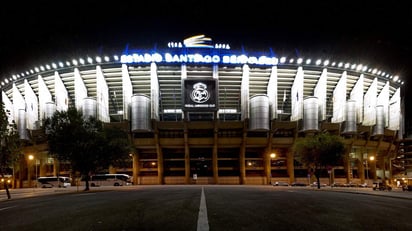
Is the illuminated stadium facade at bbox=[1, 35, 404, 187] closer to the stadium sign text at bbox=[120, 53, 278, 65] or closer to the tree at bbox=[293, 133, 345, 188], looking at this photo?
the stadium sign text at bbox=[120, 53, 278, 65]

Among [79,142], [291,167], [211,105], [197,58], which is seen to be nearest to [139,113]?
[211,105]

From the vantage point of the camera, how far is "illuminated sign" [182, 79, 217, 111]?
160ft

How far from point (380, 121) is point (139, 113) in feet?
167

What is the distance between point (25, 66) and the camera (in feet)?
172

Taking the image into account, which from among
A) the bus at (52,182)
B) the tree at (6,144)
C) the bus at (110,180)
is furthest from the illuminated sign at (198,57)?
the tree at (6,144)

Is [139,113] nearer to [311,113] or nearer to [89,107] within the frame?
[89,107]

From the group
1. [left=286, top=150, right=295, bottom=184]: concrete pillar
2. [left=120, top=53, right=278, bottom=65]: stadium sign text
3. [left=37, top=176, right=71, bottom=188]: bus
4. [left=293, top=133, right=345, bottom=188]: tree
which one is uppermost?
[left=120, top=53, right=278, bottom=65]: stadium sign text

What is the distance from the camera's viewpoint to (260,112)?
4991 centimetres

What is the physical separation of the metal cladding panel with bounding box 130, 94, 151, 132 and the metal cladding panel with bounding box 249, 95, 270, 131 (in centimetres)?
2063

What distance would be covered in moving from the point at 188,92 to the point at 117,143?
65.0 ft

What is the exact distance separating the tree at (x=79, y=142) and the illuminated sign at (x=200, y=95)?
19.4 metres

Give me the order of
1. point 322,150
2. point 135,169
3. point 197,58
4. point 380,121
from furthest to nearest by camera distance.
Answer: point 380,121, point 135,169, point 197,58, point 322,150

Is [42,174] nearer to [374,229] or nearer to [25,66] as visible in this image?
[25,66]

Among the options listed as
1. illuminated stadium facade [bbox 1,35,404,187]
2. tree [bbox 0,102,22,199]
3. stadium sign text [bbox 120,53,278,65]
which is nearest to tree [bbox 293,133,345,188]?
illuminated stadium facade [bbox 1,35,404,187]
